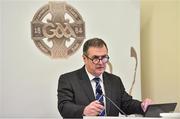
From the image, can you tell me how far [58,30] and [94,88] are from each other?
3.01 feet

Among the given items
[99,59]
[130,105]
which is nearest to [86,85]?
[99,59]

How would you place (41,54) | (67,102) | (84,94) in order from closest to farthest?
(67,102) → (84,94) → (41,54)

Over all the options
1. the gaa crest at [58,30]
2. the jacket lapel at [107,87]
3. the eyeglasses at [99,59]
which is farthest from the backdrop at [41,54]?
the eyeglasses at [99,59]

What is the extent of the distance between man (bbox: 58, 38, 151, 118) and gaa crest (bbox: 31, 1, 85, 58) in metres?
0.71

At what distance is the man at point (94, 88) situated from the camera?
6.63ft

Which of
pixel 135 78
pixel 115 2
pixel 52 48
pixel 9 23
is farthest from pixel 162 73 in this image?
pixel 9 23

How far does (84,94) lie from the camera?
2059mm

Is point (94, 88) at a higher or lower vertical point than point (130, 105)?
higher

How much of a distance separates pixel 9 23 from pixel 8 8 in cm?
14

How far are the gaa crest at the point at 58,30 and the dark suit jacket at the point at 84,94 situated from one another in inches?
27.9

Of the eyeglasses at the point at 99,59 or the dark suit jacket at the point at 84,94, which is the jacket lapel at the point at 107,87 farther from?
the eyeglasses at the point at 99,59

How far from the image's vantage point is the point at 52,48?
2852mm

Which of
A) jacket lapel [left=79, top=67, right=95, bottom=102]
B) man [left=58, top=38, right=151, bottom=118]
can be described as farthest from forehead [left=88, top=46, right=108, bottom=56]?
jacket lapel [left=79, top=67, right=95, bottom=102]

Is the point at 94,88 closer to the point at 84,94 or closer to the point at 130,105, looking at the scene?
the point at 84,94
